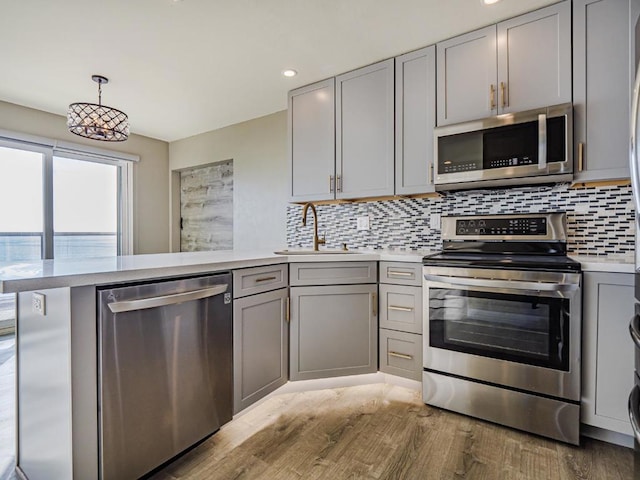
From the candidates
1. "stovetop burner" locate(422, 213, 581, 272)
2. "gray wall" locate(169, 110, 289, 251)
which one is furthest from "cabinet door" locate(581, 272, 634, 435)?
"gray wall" locate(169, 110, 289, 251)

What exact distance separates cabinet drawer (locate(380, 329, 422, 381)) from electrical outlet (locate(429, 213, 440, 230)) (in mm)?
833

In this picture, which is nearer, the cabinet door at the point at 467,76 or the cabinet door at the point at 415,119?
the cabinet door at the point at 467,76

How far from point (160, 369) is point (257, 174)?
2678 mm

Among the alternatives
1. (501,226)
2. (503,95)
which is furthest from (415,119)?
(501,226)

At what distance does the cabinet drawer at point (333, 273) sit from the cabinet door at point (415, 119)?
632 millimetres

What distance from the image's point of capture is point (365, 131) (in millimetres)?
2600

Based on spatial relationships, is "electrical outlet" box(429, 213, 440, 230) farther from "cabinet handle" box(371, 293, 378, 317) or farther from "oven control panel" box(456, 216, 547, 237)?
"cabinet handle" box(371, 293, 378, 317)

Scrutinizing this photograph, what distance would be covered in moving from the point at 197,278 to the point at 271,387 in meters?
0.89

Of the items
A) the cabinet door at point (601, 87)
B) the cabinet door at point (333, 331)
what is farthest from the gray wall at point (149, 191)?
the cabinet door at point (601, 87)

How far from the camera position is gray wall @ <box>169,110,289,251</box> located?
11.8 feet

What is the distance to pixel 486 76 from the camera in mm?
2113

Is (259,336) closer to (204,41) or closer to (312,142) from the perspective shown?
(312,142)

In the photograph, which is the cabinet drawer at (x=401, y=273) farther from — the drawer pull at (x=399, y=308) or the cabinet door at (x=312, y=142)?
the cabinet door at (x=312, y=142)

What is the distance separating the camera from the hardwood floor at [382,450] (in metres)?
1.50
